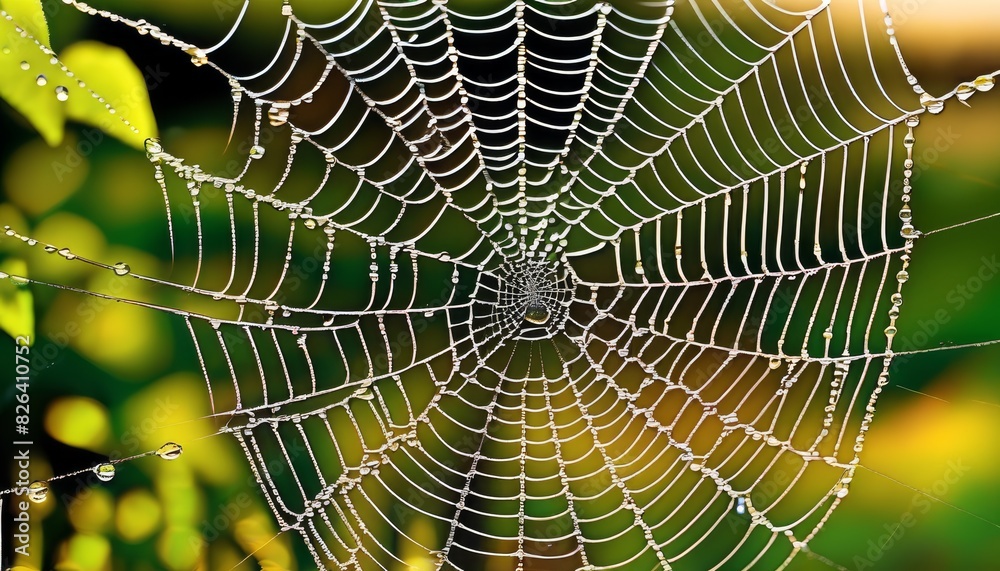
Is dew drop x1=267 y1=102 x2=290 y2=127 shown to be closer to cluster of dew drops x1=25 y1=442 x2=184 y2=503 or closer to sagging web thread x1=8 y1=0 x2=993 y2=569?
sagging web thread x1=8 y1=0 x2=993 y2=569

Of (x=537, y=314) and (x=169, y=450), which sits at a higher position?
(x=537, y=314)

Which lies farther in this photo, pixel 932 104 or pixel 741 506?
pixel 741 506

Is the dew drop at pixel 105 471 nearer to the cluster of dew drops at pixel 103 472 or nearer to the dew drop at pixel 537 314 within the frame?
the cluster of dew drops at pixel 103 472

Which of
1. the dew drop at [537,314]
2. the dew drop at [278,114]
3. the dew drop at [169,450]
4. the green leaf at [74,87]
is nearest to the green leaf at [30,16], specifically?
the green leaf at [74,87]

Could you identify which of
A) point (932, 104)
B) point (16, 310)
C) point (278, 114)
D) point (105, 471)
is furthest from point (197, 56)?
point (932, 104)

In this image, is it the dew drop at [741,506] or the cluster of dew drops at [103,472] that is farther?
the dew drop at [741,506]

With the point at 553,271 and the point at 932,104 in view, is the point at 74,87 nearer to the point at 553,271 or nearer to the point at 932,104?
the point at 553,271

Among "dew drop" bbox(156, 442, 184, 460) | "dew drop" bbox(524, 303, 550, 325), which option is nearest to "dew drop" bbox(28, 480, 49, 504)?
"dew drop" bbox(156, 442, 184, 460)
